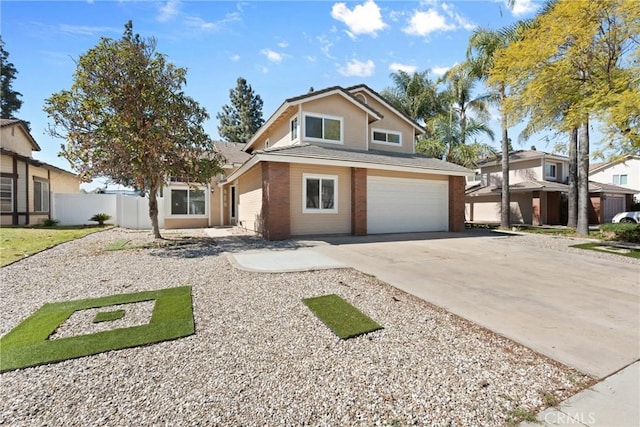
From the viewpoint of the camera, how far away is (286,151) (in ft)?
37.3

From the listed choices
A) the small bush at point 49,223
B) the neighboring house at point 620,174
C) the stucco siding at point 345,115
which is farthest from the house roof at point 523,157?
the small bush at point 49,223

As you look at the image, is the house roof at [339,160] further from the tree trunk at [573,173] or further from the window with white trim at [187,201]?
the tree trunk at [573,173]

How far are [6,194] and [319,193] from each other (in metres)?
18.3

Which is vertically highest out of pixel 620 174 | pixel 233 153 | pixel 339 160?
pixel 233 153

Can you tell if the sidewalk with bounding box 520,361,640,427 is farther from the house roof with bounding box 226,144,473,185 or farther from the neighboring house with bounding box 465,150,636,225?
the neighboring house with bounding box 465,150,636,225

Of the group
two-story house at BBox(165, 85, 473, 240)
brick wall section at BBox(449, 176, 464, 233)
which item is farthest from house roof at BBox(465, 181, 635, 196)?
two-story house at BBox(165, 85, 473, 240)

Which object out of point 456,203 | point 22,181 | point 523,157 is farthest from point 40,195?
point 523,157

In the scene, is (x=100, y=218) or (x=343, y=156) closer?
(x=343, y=156)

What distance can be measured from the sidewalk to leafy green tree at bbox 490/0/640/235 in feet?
37.7

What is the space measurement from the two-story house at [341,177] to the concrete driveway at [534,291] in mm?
2686

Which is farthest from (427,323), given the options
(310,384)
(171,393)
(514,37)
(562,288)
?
(514,37)

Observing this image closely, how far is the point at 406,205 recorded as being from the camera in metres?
14.3

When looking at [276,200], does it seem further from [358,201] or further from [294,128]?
[294,128]

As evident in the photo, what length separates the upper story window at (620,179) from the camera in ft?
95.6
